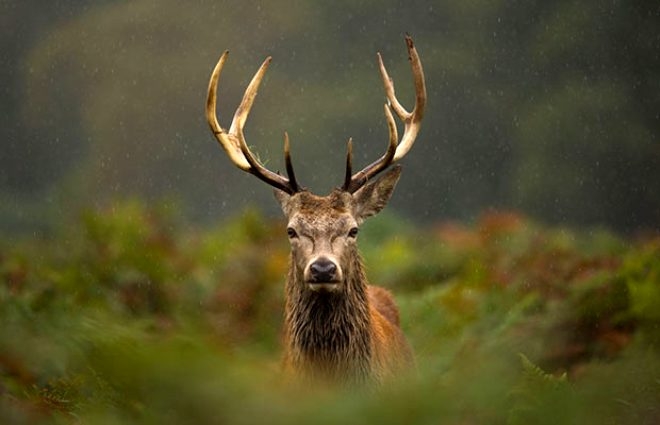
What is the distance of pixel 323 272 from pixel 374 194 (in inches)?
39.7

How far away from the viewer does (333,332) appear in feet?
22.5

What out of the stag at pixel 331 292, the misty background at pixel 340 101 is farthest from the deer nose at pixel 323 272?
the misty background at pixel 340 101

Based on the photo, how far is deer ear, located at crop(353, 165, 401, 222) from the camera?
24.1 feet

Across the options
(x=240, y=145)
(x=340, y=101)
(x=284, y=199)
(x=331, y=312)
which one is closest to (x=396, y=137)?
(x=284, y=199)

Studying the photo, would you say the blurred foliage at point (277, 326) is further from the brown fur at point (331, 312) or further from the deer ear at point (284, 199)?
the deer ear at point (284, 199)

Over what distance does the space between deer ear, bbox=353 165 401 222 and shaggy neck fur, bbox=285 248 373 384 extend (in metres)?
0.45

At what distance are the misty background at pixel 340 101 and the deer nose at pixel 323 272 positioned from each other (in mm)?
15783

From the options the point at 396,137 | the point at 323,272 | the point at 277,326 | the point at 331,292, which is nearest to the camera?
the point at 323,272

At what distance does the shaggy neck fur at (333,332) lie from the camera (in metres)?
6.77

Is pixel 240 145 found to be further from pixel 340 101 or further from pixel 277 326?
pixel 340 101

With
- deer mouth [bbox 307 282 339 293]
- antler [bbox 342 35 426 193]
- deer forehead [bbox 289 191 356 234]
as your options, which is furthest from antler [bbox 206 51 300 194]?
deer mouth [bbox 307 282 339 293]

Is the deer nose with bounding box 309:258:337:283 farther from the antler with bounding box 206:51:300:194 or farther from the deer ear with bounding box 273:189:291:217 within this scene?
the deer ear with bounding box 273:189:291:217

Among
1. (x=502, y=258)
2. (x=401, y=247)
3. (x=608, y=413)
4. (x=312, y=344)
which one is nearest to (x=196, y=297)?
(x=312, y=344)

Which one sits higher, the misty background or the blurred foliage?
the misty background
